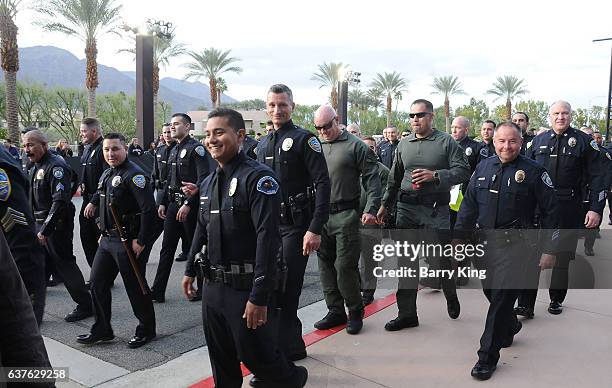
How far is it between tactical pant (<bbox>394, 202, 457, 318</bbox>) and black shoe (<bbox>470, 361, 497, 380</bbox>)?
1059mm

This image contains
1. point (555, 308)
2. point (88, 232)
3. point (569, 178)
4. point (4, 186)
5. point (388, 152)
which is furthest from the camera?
point (388, 152)

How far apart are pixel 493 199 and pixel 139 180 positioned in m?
3.02

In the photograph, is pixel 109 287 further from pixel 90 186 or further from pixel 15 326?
pixel 15 326

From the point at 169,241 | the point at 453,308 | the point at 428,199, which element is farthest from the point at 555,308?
the point at 169,241

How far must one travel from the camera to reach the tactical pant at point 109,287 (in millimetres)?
4309

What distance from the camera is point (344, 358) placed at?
4.04 m

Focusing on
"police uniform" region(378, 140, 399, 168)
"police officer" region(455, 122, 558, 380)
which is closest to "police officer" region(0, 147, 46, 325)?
"police officer" region(455, 122, 558, 380)

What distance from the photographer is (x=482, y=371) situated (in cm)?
367

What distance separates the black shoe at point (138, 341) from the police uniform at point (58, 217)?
41.9 inches

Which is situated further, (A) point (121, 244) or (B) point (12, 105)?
(B) point (12, 105)

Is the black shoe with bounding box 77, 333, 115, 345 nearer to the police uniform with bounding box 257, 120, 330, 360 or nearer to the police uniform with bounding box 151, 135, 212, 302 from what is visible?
the police uniform with bounding box 151, 135, 212, 302

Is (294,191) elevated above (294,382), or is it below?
above

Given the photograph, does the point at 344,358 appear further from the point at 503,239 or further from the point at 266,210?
the point at 266,210

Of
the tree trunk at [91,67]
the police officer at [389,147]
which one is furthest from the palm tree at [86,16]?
the police officer at [389,147]
